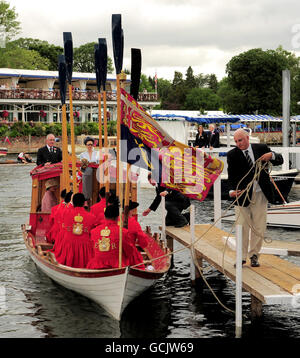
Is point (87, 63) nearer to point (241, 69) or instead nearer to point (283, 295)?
point (241, 69)

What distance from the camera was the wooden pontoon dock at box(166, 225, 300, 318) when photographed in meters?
8.34

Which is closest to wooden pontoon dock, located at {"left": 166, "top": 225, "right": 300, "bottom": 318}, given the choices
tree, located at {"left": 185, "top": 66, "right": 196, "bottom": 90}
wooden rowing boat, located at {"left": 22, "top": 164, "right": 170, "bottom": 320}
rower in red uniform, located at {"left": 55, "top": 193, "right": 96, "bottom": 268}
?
wooden rowing boat, located at {"left": 22, "top": 164, "right": 170, "bottom": 320}

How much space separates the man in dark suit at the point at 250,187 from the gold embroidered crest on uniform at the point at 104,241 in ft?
6.66

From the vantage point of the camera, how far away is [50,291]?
40.4ft

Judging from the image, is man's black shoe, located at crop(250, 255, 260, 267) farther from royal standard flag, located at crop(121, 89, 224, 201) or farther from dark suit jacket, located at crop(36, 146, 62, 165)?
dark suit jacket, located at crop(36, 146, 62, 165)

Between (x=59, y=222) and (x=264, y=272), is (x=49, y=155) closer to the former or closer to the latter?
(x=59, y=222)

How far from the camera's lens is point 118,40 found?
33.0 ft

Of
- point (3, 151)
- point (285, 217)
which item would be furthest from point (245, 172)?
point (3, 151)

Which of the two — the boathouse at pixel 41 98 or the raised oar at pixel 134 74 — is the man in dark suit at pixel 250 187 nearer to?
the raised oar at pixel 134 74

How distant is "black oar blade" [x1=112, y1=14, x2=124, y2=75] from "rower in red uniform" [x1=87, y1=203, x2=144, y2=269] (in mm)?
2395

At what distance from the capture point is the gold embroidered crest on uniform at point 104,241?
9531 mm

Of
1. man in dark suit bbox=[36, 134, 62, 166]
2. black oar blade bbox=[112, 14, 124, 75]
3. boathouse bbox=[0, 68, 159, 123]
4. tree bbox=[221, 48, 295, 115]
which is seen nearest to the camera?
black oar blade bbox=[112, 14, 124, 75]
